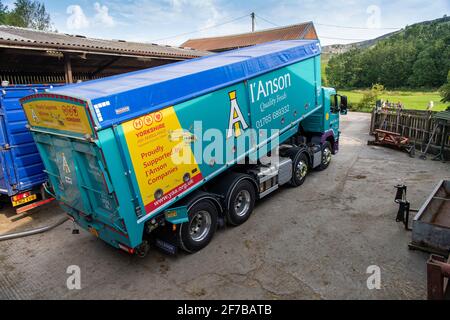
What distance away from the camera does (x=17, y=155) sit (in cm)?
661

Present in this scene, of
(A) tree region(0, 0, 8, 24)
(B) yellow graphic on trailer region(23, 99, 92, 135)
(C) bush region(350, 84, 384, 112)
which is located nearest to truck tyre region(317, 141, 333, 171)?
(B) yellow graphic on trailer region(23, 99, 92, 135)

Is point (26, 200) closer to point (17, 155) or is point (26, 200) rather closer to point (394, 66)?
point (17, 155)

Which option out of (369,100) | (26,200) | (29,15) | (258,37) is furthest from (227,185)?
(29,15)

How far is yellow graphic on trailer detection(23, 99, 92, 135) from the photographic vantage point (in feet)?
12.7

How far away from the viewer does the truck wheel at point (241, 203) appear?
19.7 feet

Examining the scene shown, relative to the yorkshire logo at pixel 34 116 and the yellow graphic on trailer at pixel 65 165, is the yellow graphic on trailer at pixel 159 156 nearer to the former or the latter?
the yellow graphic on trailer at pixel 65 165

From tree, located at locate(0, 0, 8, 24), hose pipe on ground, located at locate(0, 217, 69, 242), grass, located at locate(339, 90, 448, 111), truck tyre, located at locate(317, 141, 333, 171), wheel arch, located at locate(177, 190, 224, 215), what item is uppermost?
tree, located at locate(0, 0, 8, 24)

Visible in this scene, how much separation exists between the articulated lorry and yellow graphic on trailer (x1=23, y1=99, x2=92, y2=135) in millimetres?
16

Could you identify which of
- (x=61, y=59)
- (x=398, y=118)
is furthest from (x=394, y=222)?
(x=61, y=59)

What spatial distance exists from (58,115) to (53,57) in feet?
21.9

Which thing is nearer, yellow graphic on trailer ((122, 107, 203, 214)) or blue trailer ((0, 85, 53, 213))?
yellow graphic on trailer ((122, 107, 203, 214))

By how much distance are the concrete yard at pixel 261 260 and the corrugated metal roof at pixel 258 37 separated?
24.5m

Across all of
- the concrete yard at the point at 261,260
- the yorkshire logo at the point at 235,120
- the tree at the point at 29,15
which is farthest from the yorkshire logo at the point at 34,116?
the tree at the point at 29,15

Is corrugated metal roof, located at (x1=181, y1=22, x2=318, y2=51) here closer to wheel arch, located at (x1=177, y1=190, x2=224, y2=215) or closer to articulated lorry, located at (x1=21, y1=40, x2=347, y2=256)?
articulated lorry, located at (x1=21, y1=40, x2=347, y2=256)
